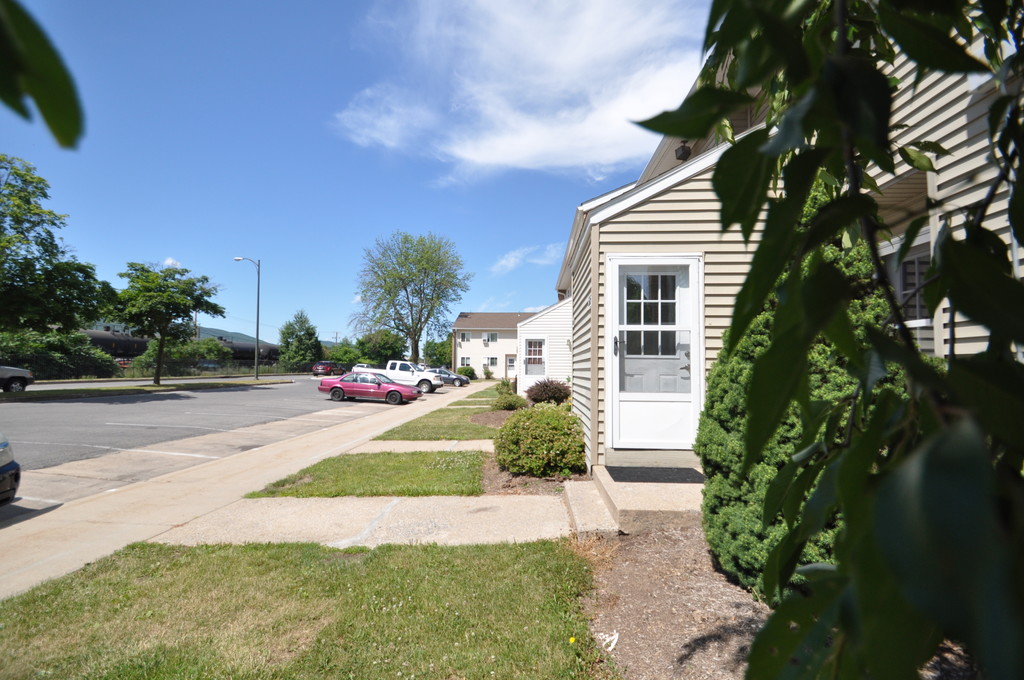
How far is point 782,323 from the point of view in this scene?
1.95 feet

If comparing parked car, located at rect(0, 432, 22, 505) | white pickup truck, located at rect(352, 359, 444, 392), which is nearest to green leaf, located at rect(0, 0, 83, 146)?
parked car, located at rect(0, 432, 22, 505)

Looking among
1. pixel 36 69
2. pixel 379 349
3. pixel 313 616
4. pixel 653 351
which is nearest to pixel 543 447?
Answer: pixel 653 351

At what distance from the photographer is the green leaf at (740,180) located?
0.52m

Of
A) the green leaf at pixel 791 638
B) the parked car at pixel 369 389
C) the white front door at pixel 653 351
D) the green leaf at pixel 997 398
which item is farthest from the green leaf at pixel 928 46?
the parked car at pixel 369 389

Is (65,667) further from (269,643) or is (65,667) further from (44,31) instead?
(44,31)

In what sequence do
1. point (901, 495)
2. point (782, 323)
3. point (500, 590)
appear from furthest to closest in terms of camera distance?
point (500, 590), point (782, 323), point (901, 495)

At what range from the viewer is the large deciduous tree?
266 millimetres

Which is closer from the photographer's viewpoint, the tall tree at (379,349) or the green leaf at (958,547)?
the green leaf at (958,547)

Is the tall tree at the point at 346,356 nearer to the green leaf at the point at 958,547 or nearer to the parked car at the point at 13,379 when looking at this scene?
the parked car at the point at 13,379

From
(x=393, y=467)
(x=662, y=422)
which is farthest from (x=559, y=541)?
(x=393, y=467)

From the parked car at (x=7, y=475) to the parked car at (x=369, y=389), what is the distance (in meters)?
18.5

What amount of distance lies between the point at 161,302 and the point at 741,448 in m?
32.7

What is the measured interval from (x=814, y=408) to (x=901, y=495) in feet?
1.73

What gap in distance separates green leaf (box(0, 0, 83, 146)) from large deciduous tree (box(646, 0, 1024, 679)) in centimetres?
45
